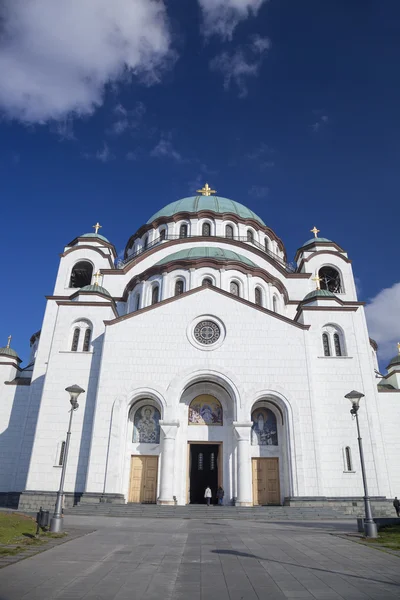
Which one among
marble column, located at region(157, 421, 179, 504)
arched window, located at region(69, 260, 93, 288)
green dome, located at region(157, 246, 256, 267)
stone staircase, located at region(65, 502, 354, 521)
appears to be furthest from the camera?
arched window, located at region(69, 260, 93, 288)

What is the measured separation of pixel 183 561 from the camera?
7.30 metres

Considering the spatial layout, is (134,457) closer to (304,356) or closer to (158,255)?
(304,356)

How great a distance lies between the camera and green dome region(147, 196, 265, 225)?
3256cm

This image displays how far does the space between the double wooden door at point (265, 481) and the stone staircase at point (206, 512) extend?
216 cm

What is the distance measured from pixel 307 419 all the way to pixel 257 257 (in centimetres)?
1322

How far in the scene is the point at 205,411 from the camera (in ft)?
68.2

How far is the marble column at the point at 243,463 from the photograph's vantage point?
Answer: 18047 millimetres

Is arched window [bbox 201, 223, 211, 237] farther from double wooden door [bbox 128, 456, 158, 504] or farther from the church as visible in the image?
double wooden door [bbox 128, 456, 158, 504]

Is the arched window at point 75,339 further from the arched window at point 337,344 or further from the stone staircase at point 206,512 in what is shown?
the arched window at point 337,344

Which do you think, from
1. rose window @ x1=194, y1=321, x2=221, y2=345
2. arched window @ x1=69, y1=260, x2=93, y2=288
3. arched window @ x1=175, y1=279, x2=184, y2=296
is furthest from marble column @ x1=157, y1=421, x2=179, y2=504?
arched window @ x1=69, y1=260, x2=93, y2=288

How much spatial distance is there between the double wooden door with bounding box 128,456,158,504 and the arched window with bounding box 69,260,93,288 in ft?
45.7

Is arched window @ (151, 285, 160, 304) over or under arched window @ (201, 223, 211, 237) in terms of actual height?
under

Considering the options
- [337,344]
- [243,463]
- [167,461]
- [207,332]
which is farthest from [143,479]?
[337,344]

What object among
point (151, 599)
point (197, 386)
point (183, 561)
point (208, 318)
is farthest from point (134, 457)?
point (151, 599)
